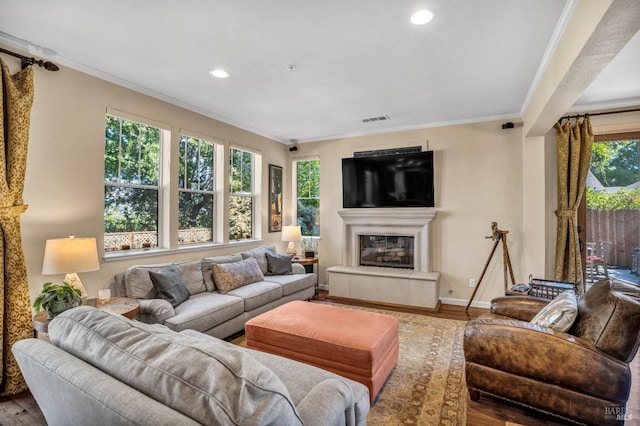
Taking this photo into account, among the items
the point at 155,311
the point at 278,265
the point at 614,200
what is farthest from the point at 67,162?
Result: the point at 614,200

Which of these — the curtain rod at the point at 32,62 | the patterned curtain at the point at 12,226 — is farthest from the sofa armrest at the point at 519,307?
the curtain rod at the point at 32,62

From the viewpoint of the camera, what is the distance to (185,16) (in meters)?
2.21

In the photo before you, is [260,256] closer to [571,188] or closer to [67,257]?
[67,257]

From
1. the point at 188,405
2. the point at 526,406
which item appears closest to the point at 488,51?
the point at 526,406

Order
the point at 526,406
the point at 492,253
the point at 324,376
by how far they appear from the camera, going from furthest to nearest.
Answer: the point at 492,253
the point at 526,406
the point at 324,376

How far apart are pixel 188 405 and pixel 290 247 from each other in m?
4.63

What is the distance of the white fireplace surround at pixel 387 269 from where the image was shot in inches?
178

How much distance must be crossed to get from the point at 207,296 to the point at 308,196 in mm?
2970

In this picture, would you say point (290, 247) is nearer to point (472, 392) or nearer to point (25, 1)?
point (472, 392)

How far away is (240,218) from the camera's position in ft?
16.6

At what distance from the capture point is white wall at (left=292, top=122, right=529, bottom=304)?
4395mm

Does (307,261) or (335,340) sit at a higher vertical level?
(307,261)

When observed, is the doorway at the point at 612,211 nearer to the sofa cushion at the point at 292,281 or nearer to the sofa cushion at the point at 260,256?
the sofa cushion at the point at 292,281

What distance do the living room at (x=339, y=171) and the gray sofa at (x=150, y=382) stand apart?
2.07m
